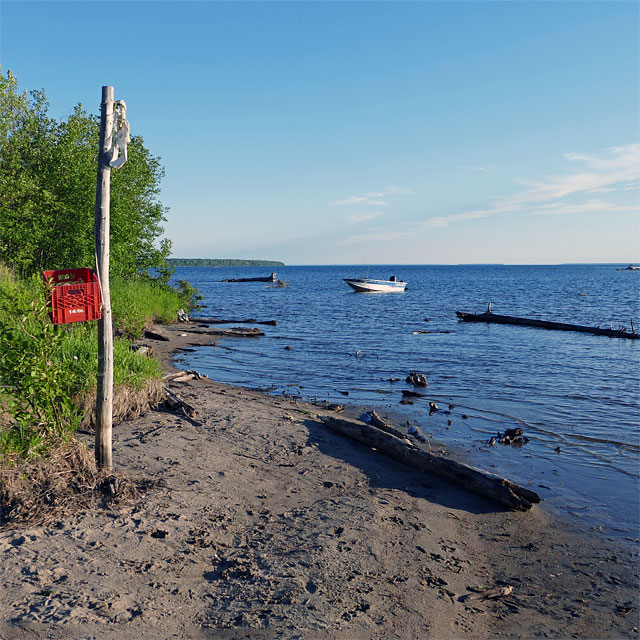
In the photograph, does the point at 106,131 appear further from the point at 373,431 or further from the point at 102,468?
the point at 373,431

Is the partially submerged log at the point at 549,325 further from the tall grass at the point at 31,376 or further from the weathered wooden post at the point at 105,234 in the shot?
the tall grass at the point at 31,376

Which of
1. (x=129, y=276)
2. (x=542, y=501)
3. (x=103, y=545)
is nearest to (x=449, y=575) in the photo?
(x=542, y=501)

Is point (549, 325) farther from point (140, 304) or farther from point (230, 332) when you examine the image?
point (140, 304)

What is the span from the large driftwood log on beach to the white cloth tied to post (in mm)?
6727

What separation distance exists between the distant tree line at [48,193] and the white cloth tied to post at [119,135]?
14.3 metres

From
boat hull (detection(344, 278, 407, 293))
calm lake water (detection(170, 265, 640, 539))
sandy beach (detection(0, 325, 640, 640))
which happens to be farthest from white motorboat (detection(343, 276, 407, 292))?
sandy beach (detection(0, 325, 640, 640))

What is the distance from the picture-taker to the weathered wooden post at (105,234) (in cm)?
637

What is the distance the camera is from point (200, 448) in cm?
891

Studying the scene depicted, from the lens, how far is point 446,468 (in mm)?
8711

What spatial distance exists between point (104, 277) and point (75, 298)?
1.48ft

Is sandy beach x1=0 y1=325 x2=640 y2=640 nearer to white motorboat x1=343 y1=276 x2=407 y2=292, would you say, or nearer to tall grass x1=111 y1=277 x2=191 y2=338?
tall grass x1=111 y1=277 x2=191 y2=338

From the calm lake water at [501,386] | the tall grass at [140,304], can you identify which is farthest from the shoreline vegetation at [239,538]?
the tall grass at [140,304]

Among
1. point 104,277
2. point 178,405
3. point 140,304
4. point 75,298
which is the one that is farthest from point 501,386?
point 140,304

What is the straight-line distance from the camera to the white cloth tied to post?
6.36m
